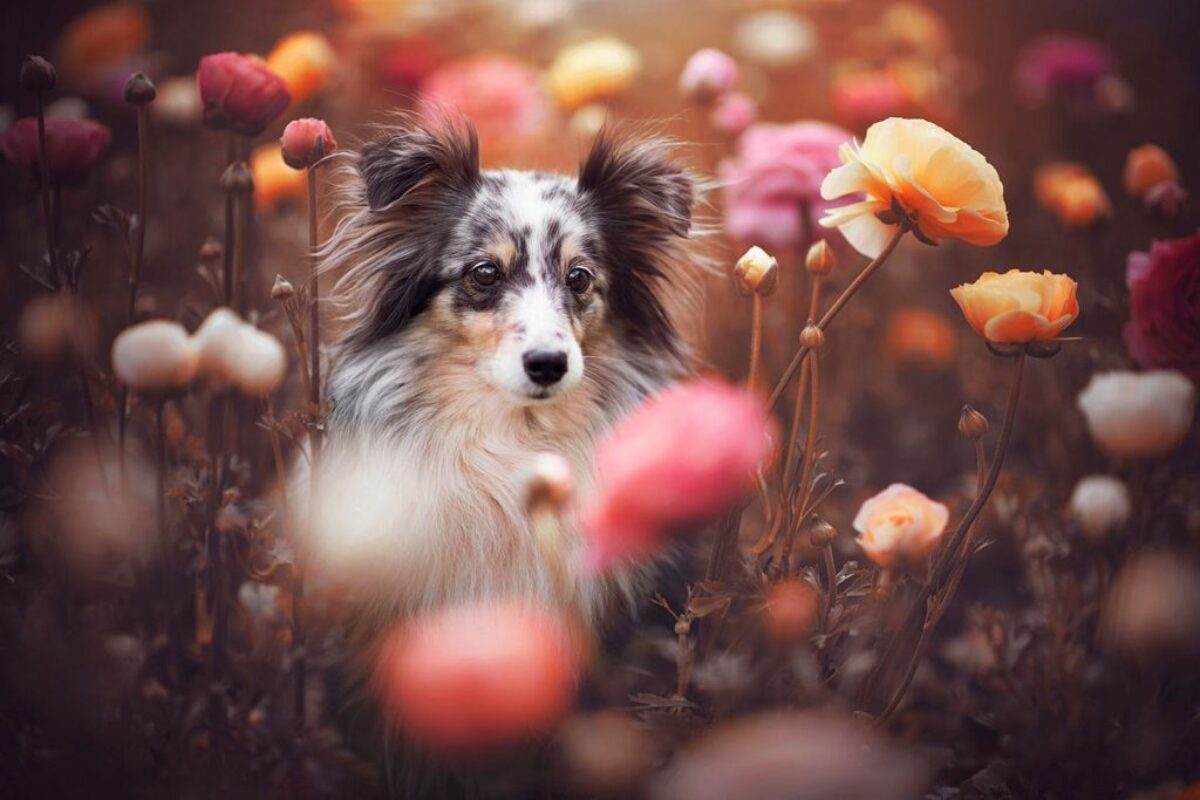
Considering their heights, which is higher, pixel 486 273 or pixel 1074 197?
pixel 1074 197

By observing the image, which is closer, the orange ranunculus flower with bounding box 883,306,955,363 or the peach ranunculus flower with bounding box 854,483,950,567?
the peach ranunculus flower with bounding box 854,483,950,567

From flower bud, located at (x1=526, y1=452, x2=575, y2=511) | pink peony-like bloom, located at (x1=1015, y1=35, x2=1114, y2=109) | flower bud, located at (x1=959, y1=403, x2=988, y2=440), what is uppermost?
pink peony-like bloom, located at (x1=1015, y1=35, x2=1114, y2=109)

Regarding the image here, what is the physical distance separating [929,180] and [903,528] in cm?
58

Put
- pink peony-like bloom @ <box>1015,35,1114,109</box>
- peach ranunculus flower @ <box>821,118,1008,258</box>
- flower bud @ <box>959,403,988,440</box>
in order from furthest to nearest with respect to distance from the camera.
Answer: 1. pink peony-like bloom @ <box>1015,35,1114,109</box>
2. flower bud @ <box>959,403,988,440</box>
3. peach ranunculus flower @ <box>821,118,1008,258</box>

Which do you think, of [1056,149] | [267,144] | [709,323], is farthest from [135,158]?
[1056,149]

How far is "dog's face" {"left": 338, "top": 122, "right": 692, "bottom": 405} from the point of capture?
192 centimetres

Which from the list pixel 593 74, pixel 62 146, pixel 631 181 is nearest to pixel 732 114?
pixel 593 74

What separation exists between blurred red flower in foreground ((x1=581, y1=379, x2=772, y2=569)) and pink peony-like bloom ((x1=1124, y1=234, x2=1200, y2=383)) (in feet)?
3.16

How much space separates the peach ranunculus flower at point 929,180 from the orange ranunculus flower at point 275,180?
1.44m

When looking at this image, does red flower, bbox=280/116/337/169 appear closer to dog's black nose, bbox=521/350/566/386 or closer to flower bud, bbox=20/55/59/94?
flower bud, bbox=20/55/59/94

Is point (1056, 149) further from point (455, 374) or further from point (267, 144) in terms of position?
point (267, 144)

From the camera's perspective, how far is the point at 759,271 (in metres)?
1.53

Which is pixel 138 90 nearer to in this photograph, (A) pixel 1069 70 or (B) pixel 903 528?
(B) pixel 903 528

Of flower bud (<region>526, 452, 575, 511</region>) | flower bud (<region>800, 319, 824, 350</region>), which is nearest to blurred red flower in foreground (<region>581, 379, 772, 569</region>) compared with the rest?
flower bud (<region>526, 452, 575, 511</region>)
